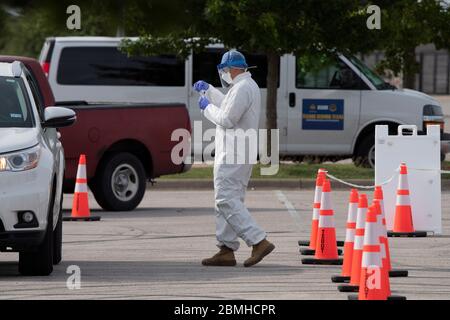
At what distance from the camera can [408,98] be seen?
24.2 meters

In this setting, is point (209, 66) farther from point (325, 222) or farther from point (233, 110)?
point (233, 110)

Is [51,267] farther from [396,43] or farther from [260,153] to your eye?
[396,43]

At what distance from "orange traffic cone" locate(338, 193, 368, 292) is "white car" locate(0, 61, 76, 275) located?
91.7 inches

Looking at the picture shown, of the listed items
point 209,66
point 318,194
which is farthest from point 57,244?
point 209,66

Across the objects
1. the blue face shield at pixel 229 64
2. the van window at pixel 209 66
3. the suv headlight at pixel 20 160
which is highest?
the blue face shield at pixel 229 64

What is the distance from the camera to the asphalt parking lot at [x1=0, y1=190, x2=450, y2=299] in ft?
32.6

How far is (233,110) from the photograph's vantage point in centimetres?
1159

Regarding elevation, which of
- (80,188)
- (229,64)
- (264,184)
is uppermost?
(229,64)

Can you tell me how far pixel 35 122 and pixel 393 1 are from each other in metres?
12.6

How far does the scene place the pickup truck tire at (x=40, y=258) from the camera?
10.8 meters

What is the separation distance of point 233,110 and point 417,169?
366 cm

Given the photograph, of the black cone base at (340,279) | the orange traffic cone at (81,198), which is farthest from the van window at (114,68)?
the black cone base at (340,279)

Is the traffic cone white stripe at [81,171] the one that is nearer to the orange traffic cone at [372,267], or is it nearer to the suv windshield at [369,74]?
the orange traffic cone at [372,267]

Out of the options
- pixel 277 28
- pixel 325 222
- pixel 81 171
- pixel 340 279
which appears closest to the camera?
pixel 340 279
